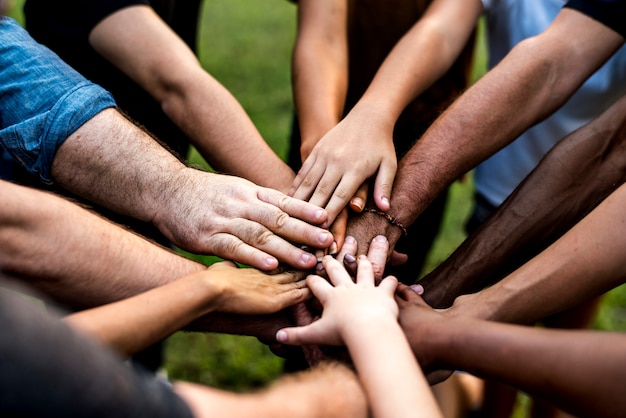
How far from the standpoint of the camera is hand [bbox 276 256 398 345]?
3.90 ft

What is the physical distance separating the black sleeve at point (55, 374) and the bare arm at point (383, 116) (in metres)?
0.80

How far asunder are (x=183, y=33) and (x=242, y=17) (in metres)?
3.64

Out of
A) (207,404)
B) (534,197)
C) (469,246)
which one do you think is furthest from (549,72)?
(207,404)

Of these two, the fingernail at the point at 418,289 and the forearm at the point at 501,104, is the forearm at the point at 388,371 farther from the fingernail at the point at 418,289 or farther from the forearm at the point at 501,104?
the forearm at the point at 501,104

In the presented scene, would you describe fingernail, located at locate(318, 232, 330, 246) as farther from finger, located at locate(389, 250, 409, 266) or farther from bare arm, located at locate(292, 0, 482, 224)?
finger, located at locate(389, 250, 409, 266)

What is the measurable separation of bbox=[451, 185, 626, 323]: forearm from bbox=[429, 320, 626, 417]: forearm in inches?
5.1

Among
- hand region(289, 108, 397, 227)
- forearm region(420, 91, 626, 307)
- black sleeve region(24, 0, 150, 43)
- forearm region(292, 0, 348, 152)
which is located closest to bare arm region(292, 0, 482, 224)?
hand region(289, 108, 397, 227)

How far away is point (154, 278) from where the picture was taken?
1.31 m

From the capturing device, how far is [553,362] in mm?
1088

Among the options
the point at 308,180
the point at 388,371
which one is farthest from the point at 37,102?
the point at 388,371

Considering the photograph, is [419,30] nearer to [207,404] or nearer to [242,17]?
[207,404]

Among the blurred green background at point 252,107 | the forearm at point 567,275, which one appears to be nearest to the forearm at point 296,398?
the forearm at point 567,275

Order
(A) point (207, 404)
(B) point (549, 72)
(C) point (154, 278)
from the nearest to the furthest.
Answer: (A) point (207, 404), (C) point (154, 278), (B) point (549, 72)

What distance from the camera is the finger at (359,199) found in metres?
1.54
